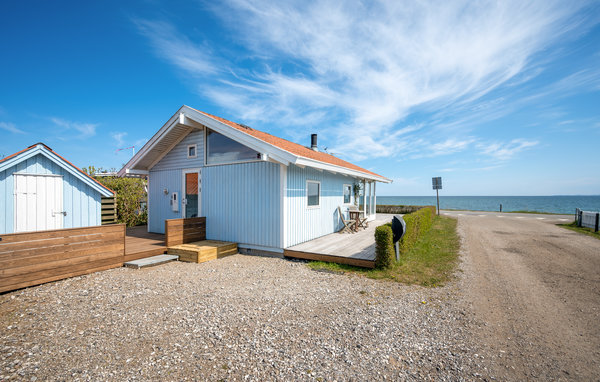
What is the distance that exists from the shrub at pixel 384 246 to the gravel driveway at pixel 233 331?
2.53 feet

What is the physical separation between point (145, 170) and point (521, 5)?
13.8 metres

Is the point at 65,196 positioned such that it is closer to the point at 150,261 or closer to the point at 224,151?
the point at 150,261

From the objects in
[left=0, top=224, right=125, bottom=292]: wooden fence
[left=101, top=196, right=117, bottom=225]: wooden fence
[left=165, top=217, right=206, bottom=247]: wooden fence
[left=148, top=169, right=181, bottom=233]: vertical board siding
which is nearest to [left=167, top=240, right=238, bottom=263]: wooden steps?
[left=165, top=217, right=206, bottom=247]: wooden fence

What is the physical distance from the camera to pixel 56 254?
5.11 meters

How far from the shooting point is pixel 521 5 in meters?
7.21

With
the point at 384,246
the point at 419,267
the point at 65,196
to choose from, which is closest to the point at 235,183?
the point at 65,196

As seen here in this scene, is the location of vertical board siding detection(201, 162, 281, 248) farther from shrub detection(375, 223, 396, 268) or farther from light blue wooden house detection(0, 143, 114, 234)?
light blue wooden house detection(0, 143, 114, 234)

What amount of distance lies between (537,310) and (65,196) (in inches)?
439

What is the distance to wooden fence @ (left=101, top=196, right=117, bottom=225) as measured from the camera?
11.0m

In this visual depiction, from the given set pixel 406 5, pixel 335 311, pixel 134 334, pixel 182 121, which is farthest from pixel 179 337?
pixel 406 5

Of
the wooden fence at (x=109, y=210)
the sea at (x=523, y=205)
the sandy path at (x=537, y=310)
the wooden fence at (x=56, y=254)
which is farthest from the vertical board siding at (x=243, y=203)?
the sea at (x=523, y=205)

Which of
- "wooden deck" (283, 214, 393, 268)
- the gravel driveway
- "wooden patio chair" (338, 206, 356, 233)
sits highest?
"wooden patio chair" (338, 206, 356, 233)

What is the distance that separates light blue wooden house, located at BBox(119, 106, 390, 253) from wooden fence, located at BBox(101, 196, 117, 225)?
7.95 feet

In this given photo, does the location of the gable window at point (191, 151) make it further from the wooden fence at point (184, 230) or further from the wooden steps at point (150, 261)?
the wooden steps at point (150, 261)
